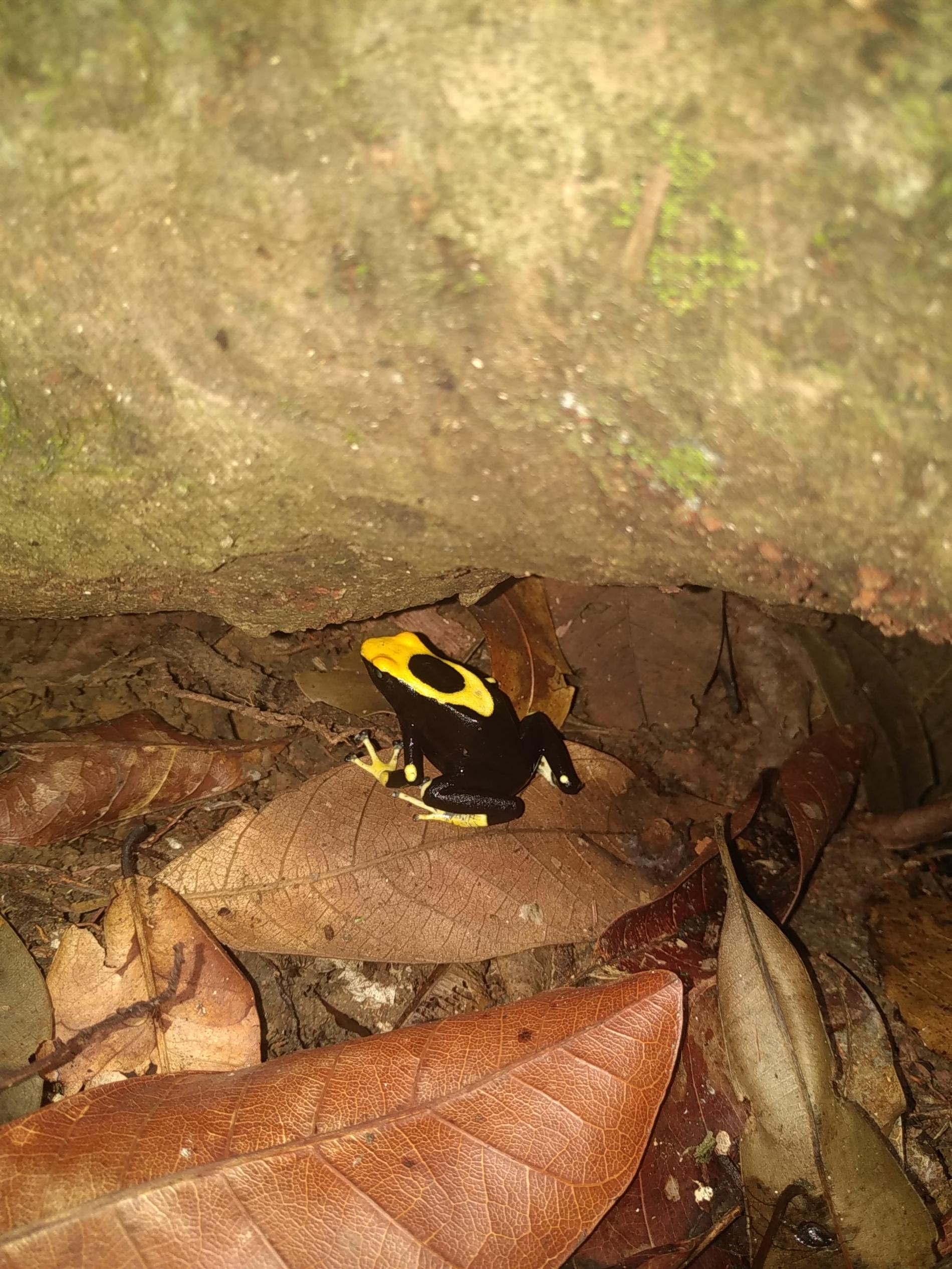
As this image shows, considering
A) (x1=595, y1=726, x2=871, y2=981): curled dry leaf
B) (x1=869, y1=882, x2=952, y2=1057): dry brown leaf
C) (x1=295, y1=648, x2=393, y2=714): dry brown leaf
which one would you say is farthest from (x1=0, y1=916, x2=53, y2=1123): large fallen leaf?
(x1=869, y1=882, x2=952, y2=1057): dry brown leaf

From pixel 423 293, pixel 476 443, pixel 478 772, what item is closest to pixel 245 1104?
pixel 478 772

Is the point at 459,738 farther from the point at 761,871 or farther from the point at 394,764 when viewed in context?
the point at 761,871

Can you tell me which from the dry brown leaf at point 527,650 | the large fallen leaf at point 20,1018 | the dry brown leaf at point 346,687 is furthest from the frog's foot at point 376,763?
the large fallen leaf at point 20,1018

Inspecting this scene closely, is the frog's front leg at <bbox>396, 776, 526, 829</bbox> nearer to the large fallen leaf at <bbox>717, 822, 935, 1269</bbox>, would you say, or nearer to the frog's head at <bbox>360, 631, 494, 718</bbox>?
the frog's head at <bbox>360, 631, 494, 718</bbox>

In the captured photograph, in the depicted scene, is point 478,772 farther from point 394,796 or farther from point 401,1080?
point 401,1080

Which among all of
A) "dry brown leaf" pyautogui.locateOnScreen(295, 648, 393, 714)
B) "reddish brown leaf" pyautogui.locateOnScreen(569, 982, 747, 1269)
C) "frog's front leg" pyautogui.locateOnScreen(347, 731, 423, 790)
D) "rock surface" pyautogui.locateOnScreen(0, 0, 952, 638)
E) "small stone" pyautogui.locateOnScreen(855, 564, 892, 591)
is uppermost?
"rock surface" pyautogui.locateOnScreen(0, 0, 952, 638)

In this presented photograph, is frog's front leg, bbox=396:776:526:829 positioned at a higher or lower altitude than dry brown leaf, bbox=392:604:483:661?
lower

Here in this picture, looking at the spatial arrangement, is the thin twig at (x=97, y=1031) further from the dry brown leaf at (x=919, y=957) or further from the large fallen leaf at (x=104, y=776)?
the dry brown leaf at (x=919, y=957)
